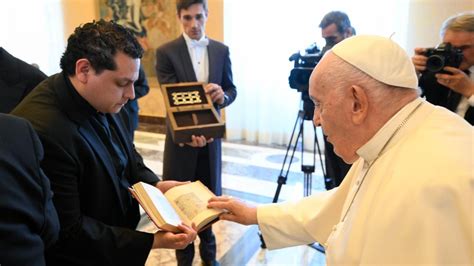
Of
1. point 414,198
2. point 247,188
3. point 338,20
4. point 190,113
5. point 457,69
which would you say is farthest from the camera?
point 247,188

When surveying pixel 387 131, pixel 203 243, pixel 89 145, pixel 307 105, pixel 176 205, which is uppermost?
pixel 387 131

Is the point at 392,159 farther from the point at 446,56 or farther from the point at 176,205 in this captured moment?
the point at 446,56

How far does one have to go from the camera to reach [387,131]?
1087 millimetres

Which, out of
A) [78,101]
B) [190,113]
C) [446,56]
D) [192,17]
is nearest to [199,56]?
[192,17]

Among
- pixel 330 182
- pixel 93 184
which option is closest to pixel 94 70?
pixel 93 184

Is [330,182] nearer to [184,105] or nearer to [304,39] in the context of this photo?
[184,105]

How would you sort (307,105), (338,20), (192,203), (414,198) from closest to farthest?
1. (414,198)
2. (192,203)
3. (338,20)
4. (307,105)

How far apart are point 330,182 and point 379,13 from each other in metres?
2.45

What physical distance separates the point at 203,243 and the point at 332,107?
1.71 metres

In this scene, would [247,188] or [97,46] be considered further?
[247,188]

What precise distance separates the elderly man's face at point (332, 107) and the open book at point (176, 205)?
23.9 inches

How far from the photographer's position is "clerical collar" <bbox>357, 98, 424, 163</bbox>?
108 cm

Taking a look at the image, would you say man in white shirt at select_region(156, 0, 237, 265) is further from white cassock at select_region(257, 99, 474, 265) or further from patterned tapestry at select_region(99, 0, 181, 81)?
patterned tapestry at select_region(99, 0, 181, 81)

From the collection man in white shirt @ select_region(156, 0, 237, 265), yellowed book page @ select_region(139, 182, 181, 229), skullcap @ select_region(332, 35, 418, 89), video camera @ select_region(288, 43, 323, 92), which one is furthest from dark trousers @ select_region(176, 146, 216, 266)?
skullcap @ select_region(332, 35, 418, 89)
